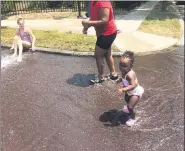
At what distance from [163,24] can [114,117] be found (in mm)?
7101

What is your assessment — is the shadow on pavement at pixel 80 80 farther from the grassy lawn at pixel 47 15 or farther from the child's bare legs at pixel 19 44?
the grassy lawn at pixel 47 15

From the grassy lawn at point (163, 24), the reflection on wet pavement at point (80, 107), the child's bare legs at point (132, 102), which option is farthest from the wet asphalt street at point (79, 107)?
the grassy lawn at point (163, 24)

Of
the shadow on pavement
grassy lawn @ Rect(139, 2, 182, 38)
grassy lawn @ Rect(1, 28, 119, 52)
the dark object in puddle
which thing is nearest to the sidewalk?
grassy lawn @ Rect(139, 2, 182, 38)

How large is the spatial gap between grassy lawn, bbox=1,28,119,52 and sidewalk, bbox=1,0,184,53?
62 centimetres

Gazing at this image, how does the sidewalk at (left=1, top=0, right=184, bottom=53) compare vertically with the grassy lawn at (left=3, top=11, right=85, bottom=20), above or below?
above

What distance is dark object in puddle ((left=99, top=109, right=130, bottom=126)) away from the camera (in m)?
5.43

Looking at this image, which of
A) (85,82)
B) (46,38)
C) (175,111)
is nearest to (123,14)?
(46,38)

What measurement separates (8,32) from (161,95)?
5968 mm

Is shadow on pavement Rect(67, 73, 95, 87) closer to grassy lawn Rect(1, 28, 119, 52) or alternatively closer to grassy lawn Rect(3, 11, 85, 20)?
grassy lawn Rect(1, 28, 119, 52)

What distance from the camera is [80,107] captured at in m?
5.98

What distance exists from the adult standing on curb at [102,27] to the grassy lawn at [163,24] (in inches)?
167

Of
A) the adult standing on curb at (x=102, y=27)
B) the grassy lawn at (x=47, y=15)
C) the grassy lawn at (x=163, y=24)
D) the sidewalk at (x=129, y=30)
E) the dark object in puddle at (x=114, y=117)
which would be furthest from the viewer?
the grassy lawn at (x=47, y=15)

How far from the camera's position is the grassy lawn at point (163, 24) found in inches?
428

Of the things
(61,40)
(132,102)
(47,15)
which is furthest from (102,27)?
(47,15)
